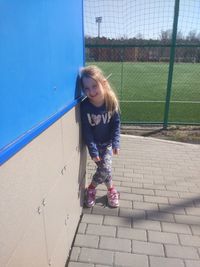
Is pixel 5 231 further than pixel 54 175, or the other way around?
pixel 54 175

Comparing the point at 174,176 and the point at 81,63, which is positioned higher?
the point at 81,63

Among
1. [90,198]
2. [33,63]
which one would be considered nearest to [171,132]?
[90,198]

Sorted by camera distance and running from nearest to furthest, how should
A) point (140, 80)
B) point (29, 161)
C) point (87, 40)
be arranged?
point (29, 161) → point (87, 40) → point (140, 80)

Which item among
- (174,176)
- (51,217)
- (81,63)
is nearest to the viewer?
(51,217)

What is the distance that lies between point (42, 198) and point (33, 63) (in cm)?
82

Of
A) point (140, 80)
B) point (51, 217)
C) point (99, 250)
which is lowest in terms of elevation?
point (140, 80)

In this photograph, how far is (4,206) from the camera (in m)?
1.35

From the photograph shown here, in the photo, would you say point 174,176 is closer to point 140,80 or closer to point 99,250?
point 99,250

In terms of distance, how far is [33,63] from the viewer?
5.37ft

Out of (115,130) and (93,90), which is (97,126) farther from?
(93,90)

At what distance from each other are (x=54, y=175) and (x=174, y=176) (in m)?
2.66

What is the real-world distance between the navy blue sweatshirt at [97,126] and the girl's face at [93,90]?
8 centimetres

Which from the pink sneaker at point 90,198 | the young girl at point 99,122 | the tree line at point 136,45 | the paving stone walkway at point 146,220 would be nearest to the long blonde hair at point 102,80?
the young girl at point 99,122

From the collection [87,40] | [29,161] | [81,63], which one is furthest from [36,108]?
[87,40]
